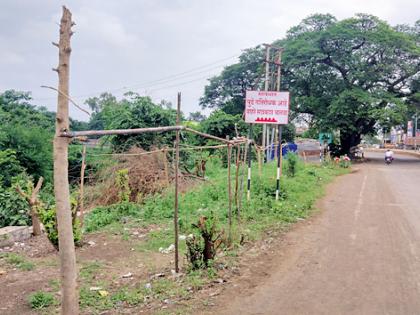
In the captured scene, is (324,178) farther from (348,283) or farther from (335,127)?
(335,127)

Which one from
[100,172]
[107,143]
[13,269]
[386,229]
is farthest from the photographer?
[107,143]

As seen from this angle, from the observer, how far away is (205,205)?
9430 mm

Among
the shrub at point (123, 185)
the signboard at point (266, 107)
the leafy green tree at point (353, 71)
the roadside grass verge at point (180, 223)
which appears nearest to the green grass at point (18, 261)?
the roadside grass verge at point (180, 223)

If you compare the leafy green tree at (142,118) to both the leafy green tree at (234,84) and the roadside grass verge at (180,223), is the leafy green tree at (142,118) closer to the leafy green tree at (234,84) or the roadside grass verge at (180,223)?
the roadside grass verge at (180,223)

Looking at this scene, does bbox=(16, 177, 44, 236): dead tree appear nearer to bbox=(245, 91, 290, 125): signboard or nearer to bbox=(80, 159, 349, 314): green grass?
bbox=(80, 159, 349, 314): green grass

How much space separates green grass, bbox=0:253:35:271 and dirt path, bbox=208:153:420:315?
9.58ft

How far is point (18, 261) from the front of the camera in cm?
594

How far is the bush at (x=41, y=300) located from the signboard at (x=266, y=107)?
698 cm

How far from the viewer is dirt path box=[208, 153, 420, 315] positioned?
4.29m

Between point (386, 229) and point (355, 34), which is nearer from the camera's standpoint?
point (386, 229)

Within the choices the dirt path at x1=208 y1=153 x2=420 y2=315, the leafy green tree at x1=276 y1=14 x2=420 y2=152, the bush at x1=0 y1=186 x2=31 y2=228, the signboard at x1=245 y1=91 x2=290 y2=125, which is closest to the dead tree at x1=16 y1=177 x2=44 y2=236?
the bush at x1=0 y1=186 x2=31 y2=228

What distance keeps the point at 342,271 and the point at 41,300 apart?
3729 millimetres

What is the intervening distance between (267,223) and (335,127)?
22.0 meters

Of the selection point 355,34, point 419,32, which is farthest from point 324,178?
point 419,32
